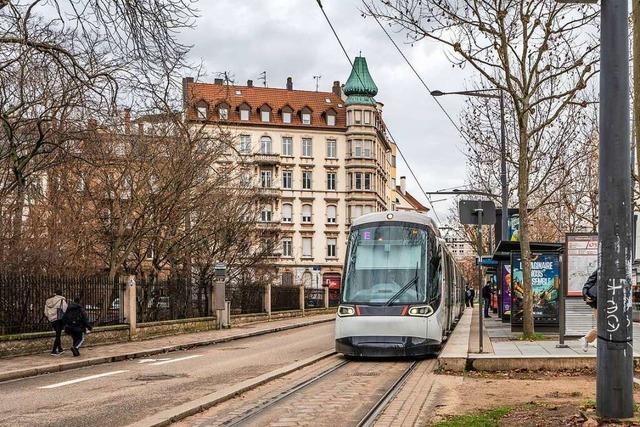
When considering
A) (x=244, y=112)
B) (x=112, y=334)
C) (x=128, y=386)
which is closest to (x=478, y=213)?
(x=128, y=386)

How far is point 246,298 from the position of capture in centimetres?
4144

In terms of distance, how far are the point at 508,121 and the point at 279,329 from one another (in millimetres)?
12992

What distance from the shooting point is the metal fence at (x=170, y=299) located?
29219 mm

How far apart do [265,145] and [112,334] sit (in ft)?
205

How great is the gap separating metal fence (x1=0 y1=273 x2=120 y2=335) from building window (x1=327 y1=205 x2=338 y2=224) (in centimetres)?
6206

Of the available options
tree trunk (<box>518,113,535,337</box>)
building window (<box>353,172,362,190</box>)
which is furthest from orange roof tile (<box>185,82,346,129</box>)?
tree trunk (<box>518,113,535,337</box>)

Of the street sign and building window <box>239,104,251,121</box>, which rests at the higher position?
building window <box>239,104,251,121</box>

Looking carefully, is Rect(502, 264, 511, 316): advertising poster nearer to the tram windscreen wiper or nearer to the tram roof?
the tram roof

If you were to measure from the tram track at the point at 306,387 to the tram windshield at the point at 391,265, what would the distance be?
2.02m

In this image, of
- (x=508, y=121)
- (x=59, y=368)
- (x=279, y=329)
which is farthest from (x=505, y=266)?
(x=59, y=368)

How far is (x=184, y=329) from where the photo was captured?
103ft

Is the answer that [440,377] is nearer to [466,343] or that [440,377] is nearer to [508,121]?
[466,343]

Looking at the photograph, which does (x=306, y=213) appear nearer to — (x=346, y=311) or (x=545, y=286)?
(x=545, y=286)

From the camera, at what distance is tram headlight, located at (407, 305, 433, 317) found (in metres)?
18.2
